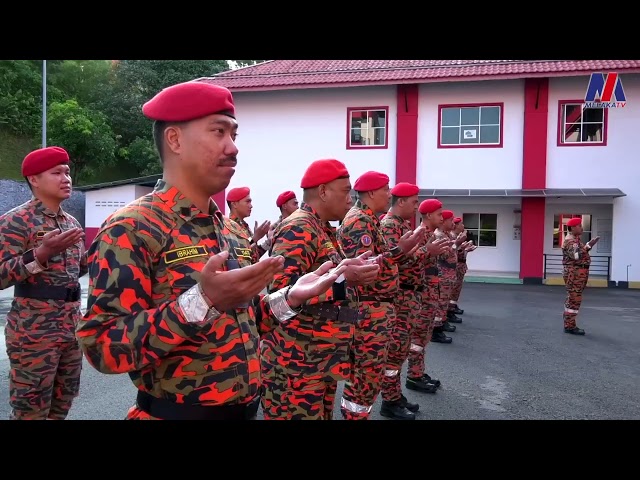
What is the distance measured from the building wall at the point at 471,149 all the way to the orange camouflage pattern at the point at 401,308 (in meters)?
10.7

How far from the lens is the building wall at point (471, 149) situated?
14906 mm

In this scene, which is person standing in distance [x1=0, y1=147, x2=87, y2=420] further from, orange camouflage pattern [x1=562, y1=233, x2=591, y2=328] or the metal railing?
the metal railing

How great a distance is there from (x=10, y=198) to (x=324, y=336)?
61.4 feet

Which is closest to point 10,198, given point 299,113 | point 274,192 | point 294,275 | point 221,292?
point 274,192

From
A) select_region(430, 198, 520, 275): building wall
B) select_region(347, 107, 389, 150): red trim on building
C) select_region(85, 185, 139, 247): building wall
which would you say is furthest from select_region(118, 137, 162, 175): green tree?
select_region(430, 198, 520, 275): building wall

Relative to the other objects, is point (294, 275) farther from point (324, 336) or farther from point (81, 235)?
point (81, 235)

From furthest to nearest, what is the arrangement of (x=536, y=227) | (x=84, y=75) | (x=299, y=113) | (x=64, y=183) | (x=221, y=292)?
(x=84, y=75) < (x=299, y=113) < (x=536, y=227) < (x=64, y=183) < (x=221, y=292)

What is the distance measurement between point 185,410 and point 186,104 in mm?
998

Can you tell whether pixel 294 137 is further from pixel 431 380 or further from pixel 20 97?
pixel 20 97

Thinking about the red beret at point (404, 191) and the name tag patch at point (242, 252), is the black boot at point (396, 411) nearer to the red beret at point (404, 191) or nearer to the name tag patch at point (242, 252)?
the red beret at point (404, 191)

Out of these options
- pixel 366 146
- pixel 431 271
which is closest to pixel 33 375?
pixel 431 271

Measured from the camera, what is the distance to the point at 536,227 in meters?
15.0

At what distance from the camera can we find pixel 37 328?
3283 millimetres

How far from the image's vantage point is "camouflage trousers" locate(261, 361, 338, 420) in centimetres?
300
